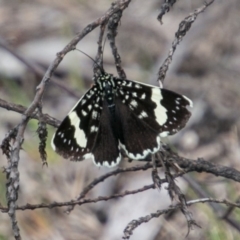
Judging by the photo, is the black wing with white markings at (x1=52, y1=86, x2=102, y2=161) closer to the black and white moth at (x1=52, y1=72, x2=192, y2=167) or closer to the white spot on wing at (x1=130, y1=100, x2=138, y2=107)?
the black and white moth at (x1=52, y1=72, x2=192, y2=167)

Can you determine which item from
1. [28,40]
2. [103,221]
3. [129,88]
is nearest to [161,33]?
[28,40]

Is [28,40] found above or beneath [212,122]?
above

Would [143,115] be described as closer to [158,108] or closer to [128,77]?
[158,108]

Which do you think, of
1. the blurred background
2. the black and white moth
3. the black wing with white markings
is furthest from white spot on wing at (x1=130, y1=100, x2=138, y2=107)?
the blurred background

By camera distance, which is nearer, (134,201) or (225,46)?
(134,201)

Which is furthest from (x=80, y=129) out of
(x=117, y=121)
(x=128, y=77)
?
(x=128, y=77)

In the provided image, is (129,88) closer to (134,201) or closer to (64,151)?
(64,151)
